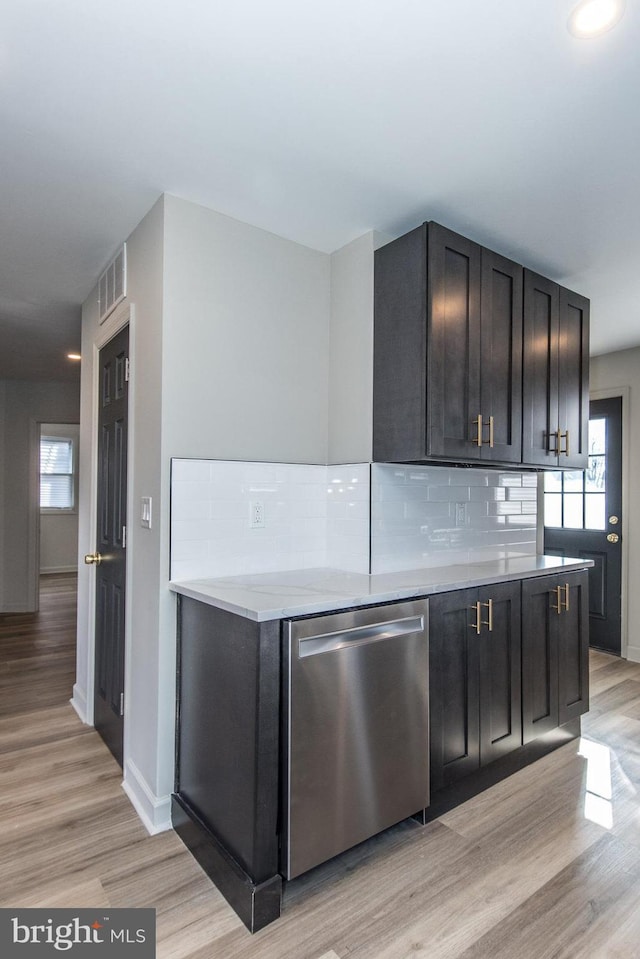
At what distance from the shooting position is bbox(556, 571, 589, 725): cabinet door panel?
268 centimetres

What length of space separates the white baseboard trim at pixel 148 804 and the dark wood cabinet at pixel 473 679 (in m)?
1.04

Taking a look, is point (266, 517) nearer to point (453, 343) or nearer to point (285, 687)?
point (285, 687)

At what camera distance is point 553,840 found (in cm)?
199

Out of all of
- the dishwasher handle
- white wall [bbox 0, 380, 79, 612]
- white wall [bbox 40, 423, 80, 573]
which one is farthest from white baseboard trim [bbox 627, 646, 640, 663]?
white wall [bbox 40, 423, 80, 573]

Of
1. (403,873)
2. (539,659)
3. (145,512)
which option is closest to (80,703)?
(145,512)

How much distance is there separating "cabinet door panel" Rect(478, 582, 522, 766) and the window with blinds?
769 centimetres

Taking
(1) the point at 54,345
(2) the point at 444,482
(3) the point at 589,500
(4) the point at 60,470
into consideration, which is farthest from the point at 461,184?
(4) the point at 60,470

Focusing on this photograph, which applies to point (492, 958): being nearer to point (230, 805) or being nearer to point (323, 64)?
point (230, 805)

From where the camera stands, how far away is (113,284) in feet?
8.90

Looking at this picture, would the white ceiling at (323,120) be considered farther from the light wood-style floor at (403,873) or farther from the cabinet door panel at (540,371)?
the light wood-style floor at (403,873)

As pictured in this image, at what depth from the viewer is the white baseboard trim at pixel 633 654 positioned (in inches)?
164

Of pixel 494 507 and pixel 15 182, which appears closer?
pixel 15 182

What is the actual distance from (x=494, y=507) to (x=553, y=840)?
5.51 ft

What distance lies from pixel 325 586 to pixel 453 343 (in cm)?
119
